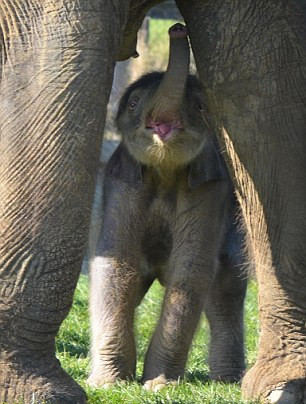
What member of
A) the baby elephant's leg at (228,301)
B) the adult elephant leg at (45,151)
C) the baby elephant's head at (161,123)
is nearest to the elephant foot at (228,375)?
the baby elephant's leg at (228,301)

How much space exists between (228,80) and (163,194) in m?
1.80

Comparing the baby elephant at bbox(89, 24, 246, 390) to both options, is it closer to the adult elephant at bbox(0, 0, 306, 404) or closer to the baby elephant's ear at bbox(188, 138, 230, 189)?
the baby elephant's ear at bbox(188, 138, 230, 189)

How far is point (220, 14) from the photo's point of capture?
18.1ft

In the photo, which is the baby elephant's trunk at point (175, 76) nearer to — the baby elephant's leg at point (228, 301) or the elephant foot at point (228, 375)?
the baby elephant's leg at point (228, 301)

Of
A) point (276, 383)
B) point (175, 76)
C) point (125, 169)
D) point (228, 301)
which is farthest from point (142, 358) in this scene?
point (276, 383)

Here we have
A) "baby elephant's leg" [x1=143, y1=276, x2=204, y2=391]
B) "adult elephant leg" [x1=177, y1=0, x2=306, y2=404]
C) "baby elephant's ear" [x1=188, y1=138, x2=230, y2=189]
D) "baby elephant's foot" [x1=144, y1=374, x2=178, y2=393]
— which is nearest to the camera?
"adult elephant leg" [x1=177, y1=0, x2=306, y2=404]

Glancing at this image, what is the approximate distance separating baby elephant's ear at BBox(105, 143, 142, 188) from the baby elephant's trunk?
21.4 inches

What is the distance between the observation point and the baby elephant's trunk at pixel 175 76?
638 cm

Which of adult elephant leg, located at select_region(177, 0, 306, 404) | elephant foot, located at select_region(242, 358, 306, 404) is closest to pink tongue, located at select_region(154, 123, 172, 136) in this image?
adult elephant leg, located at select_region(177, 0, 306, 404)

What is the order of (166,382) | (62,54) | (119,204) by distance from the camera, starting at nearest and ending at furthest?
1. (62,54)
2. (166,382)
3. (119,204)

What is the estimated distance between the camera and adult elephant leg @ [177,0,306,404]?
5559 mm

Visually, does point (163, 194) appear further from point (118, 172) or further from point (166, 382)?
point (166, 382)

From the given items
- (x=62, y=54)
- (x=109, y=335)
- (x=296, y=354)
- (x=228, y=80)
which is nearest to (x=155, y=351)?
(x=109, y=335)

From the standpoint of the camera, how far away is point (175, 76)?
6477 mm
